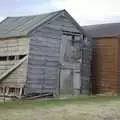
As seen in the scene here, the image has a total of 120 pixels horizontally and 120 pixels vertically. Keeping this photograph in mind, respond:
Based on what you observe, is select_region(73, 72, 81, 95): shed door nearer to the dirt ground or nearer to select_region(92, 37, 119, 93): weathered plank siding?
select_region(92, 37, 119, 93): weathered plank siding

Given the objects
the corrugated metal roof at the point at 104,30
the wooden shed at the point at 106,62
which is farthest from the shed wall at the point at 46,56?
the corrugated metal roof at the point at 104,30

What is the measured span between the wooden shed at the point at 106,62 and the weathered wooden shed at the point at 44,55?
5.74 feet

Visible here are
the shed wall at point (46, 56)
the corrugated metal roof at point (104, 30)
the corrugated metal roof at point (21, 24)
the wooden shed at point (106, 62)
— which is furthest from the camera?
the corrugated metal roof at point (104, 30)

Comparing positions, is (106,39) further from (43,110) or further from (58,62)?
(43,110)

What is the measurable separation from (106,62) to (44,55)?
22.2 feet

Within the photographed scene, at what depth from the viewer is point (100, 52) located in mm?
33188

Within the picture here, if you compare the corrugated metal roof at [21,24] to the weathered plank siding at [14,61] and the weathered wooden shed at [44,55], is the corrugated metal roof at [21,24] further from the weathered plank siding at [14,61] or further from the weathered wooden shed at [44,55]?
the weathered plank siding at [14,61]

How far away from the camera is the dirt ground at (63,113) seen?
17.3 metres

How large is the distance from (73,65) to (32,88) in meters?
4.54

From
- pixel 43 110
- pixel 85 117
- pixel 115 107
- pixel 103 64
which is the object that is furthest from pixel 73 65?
pixel 85 117

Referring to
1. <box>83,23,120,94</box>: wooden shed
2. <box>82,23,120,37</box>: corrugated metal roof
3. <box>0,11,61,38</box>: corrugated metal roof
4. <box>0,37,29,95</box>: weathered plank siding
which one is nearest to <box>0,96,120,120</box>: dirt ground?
<box>0,37,29,95</box>: weathered plank siding

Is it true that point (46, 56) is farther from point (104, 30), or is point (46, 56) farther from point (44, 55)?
point (104, 30)

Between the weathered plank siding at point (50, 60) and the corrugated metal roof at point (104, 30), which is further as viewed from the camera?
the corrugated metal roof at point (104, 30)

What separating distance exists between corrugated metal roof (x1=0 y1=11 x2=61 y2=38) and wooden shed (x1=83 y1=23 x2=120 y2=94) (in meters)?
5.76
